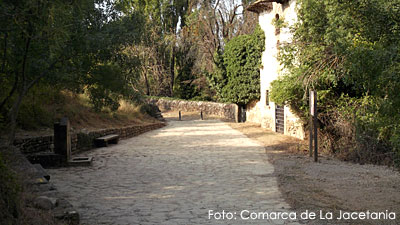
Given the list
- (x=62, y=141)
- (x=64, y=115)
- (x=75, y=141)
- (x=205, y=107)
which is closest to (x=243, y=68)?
(x=205, y=107)

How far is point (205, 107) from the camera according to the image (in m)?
39.1

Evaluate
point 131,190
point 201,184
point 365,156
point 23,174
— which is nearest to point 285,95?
point 365,156

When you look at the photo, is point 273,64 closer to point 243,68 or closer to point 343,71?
point 243,68

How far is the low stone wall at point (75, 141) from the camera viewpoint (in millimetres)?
11477

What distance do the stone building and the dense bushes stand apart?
2.52 meters

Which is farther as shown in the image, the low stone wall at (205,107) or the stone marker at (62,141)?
the low stone wall at (205,107)

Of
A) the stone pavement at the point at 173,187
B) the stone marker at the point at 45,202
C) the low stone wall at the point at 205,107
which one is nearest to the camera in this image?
the stone marker at the point at 45,202

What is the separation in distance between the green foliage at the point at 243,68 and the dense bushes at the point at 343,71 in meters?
9.87

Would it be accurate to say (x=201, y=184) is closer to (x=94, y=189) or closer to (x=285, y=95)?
(x=94, y=189)

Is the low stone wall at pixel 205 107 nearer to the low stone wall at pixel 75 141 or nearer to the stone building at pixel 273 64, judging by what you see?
the stone building at pixel 273 64

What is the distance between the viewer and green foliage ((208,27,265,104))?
89.2 feet

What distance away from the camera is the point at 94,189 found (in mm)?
8367

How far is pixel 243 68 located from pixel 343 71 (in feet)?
52.7

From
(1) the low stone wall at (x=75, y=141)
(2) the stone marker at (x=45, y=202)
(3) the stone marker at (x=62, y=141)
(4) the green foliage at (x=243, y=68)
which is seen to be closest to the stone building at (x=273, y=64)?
(4) the green foliage at (x=243, y=68)
